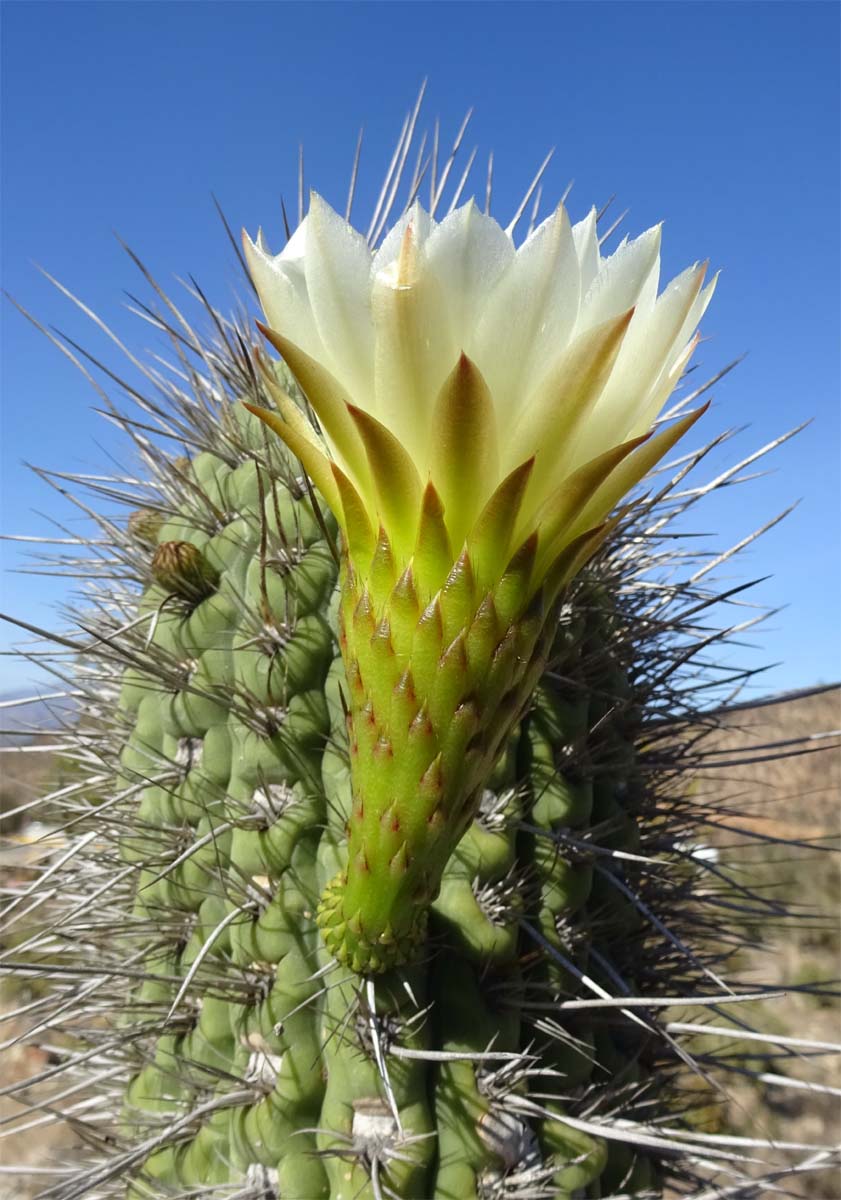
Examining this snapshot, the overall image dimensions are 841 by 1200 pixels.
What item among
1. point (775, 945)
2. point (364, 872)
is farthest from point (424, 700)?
point (775, 945)

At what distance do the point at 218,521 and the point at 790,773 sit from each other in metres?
5.15

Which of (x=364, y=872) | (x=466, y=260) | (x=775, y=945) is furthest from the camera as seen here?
(x=775, y=945)

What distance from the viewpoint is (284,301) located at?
64cm

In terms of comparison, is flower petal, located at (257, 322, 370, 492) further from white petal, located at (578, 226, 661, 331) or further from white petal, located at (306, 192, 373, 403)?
white petal, located at (578, 226, 661, 331)

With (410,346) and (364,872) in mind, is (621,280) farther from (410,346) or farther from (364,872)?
(364,872)

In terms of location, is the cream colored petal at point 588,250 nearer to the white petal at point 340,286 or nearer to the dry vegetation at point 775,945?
the white petal at point 340,286

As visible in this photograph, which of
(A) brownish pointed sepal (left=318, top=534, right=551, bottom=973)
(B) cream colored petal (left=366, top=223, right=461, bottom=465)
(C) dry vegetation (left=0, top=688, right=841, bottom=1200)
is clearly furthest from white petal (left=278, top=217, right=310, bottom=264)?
(C) dry vegetation (left=0, top=688, right=841, bottom=1200)

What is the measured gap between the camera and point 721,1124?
2.59m

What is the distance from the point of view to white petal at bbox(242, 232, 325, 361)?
0.64 metres

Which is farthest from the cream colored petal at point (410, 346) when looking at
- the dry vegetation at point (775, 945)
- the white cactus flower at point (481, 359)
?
the dry vegetation at point (775, 945)

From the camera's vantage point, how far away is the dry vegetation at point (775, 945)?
152 centimetres

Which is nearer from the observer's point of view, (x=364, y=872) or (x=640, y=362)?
(x=640, y=362)

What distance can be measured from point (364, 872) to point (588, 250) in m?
0.49

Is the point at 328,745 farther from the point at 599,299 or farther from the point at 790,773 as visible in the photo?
the point at 790,773
